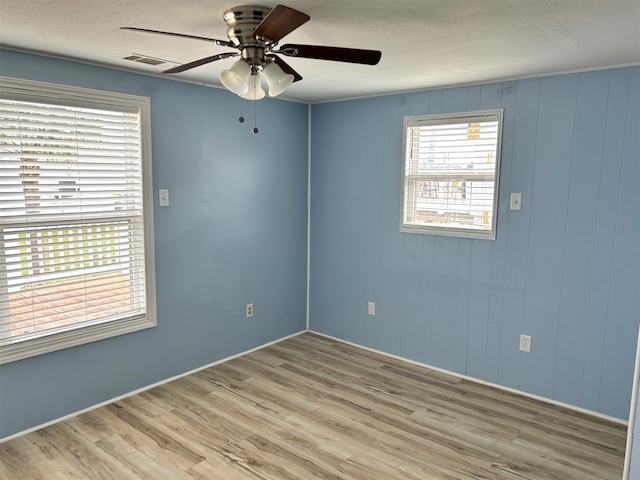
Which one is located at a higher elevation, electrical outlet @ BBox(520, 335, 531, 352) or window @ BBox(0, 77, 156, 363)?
window @ BBox(0, 77, 156, 363)

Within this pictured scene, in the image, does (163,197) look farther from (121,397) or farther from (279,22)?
(279,22)

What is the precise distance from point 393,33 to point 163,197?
79.5 inches

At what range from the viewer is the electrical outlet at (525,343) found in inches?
135

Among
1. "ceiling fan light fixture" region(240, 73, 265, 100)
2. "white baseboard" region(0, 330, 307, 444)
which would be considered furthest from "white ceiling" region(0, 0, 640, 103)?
"white baseboard" region(0, 330, 307, 444)

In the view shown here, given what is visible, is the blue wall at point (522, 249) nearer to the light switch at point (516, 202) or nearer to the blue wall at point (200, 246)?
the light switch at point (516, 202)

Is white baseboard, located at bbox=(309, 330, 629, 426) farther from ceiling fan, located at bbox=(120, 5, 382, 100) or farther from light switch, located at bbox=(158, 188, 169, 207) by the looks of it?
ceiling fan, located at bbox=(120, 5, 382, 100)

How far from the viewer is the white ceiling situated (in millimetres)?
1939

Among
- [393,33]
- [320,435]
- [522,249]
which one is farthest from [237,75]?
[522,249]

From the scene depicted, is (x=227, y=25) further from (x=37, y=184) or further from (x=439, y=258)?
(x=439, y=258)

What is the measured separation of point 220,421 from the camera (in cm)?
306

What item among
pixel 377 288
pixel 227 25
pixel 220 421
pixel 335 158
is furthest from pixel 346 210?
pixel 227 25

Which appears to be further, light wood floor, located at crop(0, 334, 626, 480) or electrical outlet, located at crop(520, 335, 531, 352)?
electrical outlet, located at crop(520, 335, 531, 352)

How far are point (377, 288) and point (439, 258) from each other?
0.68 m

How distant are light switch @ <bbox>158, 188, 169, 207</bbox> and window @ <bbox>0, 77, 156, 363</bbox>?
8cm
